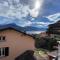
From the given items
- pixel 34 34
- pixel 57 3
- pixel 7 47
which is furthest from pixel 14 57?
pixel 57 3

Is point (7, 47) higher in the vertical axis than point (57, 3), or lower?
lower

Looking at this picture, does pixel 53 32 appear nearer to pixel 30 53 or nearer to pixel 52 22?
pixel 52 22

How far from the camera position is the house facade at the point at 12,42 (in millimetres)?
4730

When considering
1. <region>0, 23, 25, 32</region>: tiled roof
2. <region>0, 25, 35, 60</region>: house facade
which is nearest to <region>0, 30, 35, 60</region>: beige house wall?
<region>0, 25, 35, 60</region>: house facade

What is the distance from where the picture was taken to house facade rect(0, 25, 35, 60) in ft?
15.5

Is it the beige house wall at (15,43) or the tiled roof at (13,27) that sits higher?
the tiled roof at (13,27)

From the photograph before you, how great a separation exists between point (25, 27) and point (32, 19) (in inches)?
7.3

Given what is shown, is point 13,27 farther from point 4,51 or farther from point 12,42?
point 4,51

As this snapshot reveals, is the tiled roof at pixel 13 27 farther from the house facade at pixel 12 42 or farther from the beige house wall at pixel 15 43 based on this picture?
the beige house wall at pixel 15 43

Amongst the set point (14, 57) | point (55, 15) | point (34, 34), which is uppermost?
point (55, 15)

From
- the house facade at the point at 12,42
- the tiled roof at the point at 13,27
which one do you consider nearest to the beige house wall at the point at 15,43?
the house facade at the point at 12,42

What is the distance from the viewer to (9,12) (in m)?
4.43

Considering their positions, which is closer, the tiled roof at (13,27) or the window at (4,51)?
the tiled roof at (13,27)

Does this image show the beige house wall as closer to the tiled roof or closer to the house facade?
the house facade
